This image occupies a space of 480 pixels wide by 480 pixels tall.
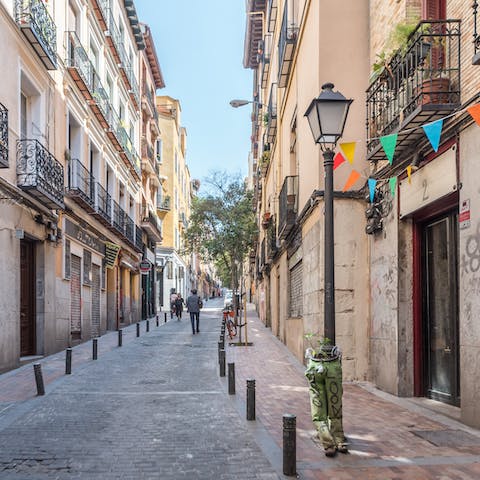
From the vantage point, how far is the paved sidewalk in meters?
5.27

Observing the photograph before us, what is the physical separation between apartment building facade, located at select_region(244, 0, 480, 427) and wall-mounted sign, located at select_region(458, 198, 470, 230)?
0.5 inches

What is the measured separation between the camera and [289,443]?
5125 millimetres

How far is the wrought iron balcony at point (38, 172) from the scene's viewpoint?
12.7 meters

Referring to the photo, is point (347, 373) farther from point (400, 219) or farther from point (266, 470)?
point (266, 470)

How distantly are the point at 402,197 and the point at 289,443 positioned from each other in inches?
204

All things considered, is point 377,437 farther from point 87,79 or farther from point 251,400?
point 87,79

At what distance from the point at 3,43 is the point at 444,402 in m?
10.9

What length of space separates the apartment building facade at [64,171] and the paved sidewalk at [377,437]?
6.29 m

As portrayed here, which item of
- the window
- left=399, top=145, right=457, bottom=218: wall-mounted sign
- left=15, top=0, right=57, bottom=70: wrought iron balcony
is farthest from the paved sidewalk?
left=15, top=0, right=57, bottom=70: wrought iron balcony

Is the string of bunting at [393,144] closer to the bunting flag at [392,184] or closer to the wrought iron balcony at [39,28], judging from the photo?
the bunting flag at [392,184]

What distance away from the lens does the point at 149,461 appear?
5715 mm

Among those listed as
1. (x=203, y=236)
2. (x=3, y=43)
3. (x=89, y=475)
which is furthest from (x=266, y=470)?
(x=203, y=236)

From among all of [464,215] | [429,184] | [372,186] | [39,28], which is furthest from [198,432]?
[39,28]

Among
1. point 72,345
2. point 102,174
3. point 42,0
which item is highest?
point 42,0
